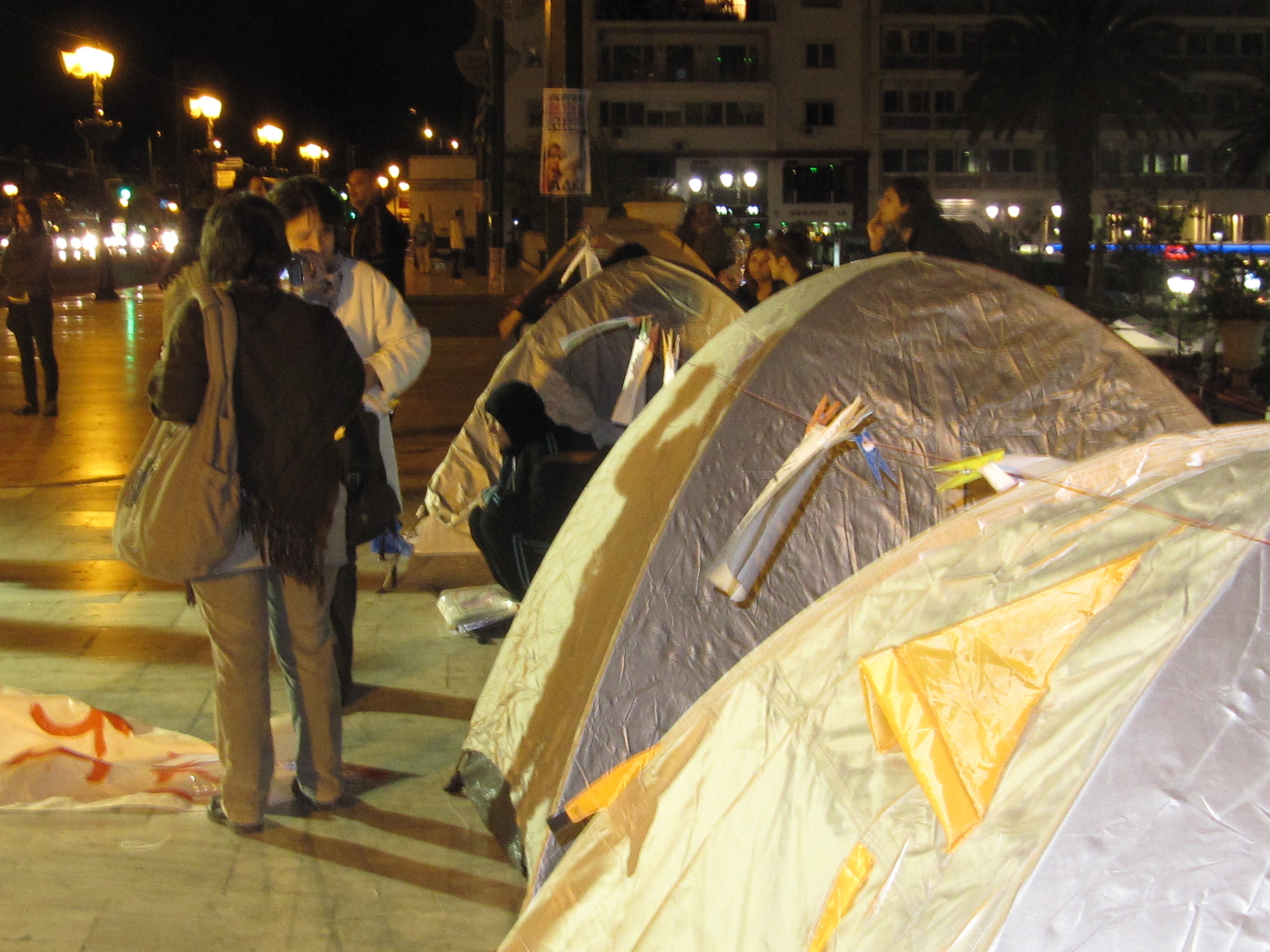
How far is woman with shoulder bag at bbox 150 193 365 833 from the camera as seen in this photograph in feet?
12.1

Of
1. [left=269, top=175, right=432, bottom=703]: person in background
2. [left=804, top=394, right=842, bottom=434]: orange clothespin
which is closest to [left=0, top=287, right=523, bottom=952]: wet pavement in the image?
[left=269, top=175, right=432, bottom=703]: person in background

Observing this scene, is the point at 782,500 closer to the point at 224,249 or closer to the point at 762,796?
the point at 762,796

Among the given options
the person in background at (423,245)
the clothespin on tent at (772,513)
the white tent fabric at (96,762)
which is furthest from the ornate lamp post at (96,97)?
the clothespin on tent at (772,513)

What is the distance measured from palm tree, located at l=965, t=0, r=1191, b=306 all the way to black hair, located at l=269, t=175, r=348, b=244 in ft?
77.9

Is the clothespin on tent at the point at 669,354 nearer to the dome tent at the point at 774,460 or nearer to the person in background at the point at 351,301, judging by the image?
the person in background at the point at 351,301

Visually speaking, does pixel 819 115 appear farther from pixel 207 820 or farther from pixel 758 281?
pixel 207 820

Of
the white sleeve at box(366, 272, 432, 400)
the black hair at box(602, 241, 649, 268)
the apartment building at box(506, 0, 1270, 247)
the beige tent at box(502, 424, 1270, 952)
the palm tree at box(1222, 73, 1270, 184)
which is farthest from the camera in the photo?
the apartment building at box(506, 0, 1270, 247)

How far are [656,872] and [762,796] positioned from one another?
310 mm

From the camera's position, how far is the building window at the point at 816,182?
198 feet

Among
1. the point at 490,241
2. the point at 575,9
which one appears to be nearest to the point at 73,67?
the point at 490,241

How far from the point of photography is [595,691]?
356 cm

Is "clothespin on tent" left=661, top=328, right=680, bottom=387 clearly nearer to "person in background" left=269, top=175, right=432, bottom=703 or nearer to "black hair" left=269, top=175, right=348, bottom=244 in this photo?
"person in background" left=269, top=175, right=432, bottom=703

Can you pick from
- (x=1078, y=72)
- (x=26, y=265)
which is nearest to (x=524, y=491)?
(x=26, y=265)

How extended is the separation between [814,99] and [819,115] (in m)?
0.70
